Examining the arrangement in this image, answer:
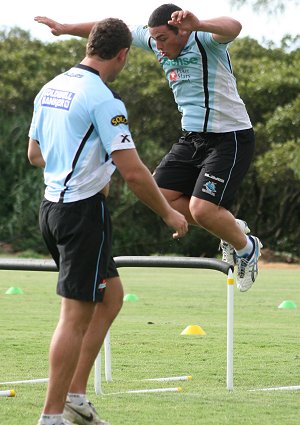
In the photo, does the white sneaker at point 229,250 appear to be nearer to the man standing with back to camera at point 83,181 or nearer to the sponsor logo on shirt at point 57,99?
the man standing with back to camera at point 83,181

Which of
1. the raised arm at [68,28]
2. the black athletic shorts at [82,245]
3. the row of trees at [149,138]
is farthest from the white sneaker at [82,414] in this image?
the row of trees at [149,138]

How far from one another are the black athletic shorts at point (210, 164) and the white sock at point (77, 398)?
7.01 feet

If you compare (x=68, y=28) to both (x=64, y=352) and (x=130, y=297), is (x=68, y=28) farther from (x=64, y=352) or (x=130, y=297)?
(x=130, y=297)

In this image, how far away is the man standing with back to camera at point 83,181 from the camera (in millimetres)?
5492

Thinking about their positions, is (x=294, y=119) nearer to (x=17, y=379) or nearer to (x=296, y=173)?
(x=296, y=173)

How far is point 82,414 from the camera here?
5.86m

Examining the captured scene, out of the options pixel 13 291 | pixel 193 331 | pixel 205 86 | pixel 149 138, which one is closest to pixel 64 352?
pixel 205 86

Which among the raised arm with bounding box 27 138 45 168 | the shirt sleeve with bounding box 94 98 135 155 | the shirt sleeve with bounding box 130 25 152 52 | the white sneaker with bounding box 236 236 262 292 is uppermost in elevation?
the shirt sleeve with bounding box 94 98 135 155

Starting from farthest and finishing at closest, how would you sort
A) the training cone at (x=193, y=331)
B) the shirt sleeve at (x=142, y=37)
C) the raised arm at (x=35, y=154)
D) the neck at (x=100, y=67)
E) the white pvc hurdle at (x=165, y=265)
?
the training cone at (x=193, y=331) < the shirt sleeve at (x=142, y=37) < the white pvc hurdle at (x=165, y=265) < the raised arm at (x=35, y=154) < the neck at (x=100, y=67)

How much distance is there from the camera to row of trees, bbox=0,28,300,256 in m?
31.7

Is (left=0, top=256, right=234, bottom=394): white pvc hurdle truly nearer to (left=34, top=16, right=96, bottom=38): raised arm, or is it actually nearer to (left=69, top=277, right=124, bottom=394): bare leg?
(left=69, top=277, right=124, bottom=394): bare leg

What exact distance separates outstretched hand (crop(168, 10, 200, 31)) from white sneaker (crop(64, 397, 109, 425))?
2.46 meters

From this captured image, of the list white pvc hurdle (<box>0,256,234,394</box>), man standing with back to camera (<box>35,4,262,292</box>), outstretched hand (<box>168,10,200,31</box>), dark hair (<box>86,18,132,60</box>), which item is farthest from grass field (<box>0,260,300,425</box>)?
outstretched hand (<box>168,10,200,31</box>)

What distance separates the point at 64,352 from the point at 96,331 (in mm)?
516
